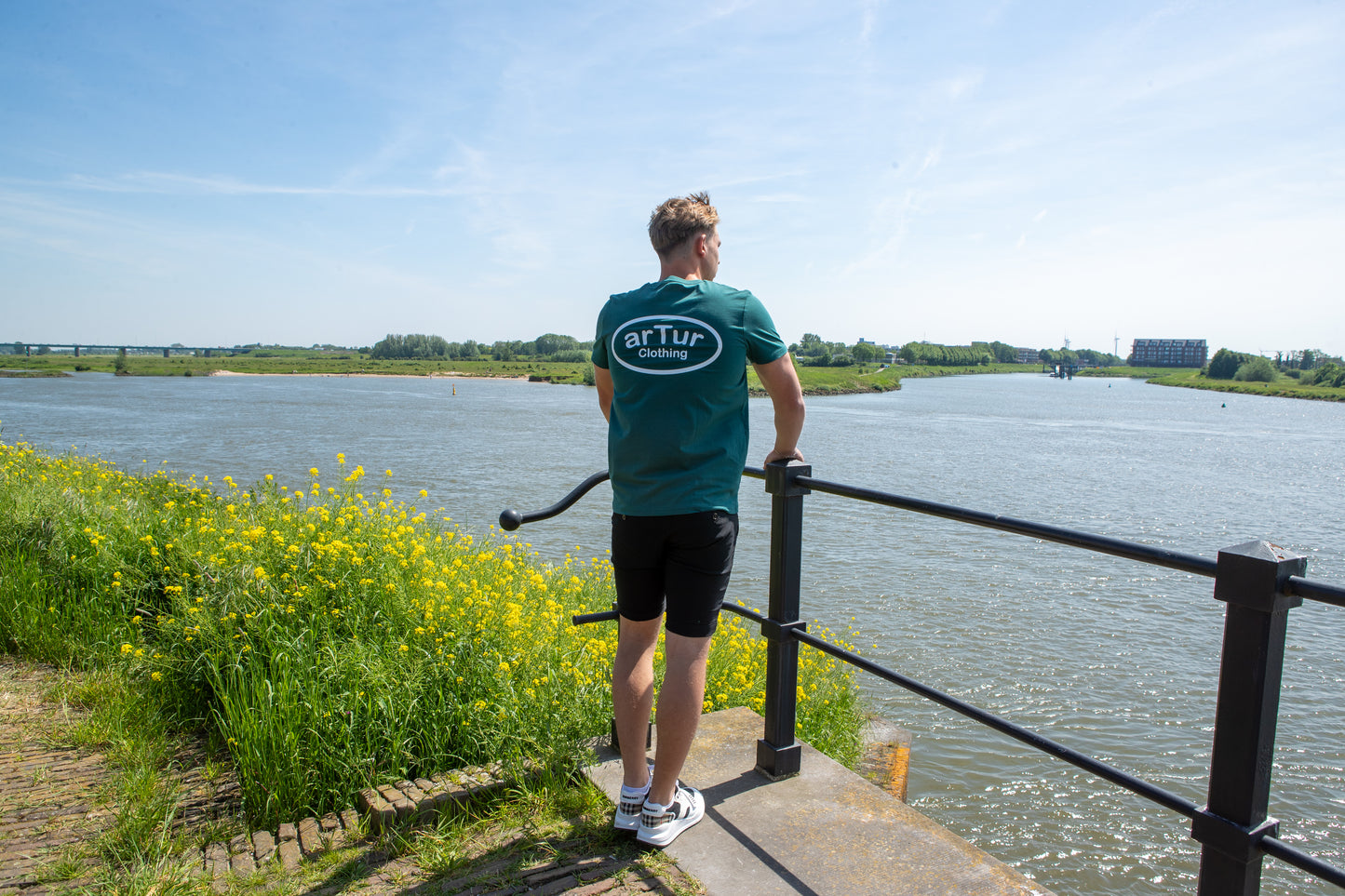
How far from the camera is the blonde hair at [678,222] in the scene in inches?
97.1

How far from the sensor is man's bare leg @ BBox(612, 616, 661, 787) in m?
2.63

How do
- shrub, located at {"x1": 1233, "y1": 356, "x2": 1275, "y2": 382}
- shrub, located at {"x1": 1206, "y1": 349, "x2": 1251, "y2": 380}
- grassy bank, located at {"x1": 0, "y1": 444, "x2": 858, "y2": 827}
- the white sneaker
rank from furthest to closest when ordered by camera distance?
shrub, located at {"x1": 1206, "y1": 349, "x2": 1251, "y2": 380} → shrub, located at {"x1": 1233, "y1": 356, "x2": 1275, "y2": 382} → grassy bank, located at {"x1": 0, "y1": 444, "x2": 858, "y2": 827} → the white sneaker

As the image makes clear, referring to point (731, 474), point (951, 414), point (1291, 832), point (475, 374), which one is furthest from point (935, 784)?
point (475, 374)

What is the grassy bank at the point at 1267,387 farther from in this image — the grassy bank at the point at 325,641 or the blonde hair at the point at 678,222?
the blonde hair at the point at 678,222

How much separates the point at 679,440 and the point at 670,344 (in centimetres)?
27

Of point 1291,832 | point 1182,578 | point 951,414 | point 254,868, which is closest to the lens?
point 254,868

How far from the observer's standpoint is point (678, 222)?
8.08 feet

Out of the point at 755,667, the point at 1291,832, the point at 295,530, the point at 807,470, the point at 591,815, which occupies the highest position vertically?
the point at 807,470

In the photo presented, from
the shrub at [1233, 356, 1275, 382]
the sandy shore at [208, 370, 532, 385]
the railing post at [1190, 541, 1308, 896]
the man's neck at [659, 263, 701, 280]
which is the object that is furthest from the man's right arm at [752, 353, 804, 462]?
the shrub at [1233, 356, 1275, 382]

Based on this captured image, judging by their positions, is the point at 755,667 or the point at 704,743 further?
the point at 755,667

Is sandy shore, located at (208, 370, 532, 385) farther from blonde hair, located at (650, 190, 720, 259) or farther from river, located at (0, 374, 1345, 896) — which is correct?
blonde hair, located at (650, 190, 720, 259)

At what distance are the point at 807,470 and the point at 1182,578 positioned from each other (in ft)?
46.4

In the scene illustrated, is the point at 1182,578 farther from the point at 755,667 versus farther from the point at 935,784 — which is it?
the point at 755,667

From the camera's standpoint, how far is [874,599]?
1186 centimetres
